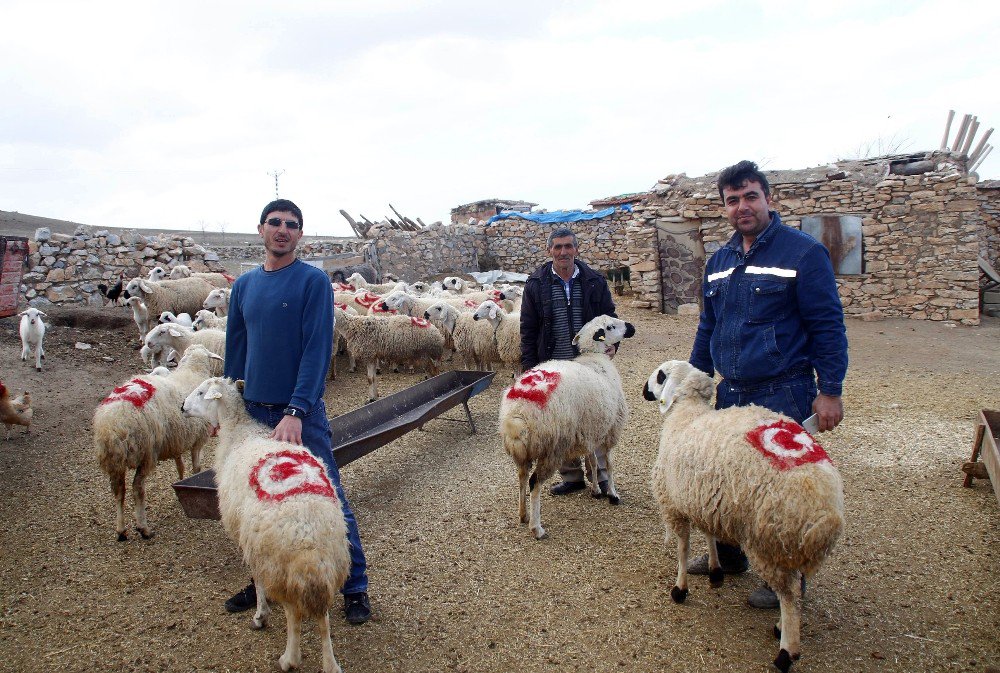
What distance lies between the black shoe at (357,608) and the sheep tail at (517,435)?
1442 mm

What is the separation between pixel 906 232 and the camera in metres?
12.9

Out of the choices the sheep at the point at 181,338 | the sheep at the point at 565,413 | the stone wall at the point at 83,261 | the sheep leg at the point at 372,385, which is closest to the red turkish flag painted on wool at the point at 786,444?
the sheep at the point at 565,413

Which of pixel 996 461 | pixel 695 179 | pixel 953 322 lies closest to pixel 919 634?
pixel 996 461

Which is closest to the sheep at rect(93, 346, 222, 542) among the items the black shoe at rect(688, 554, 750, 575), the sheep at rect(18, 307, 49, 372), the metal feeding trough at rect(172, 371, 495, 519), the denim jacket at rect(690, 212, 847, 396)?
Result: the metal feeding trough at rect(172, 371, 495, 519)

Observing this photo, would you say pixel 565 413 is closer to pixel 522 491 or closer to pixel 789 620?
pixel 522 491

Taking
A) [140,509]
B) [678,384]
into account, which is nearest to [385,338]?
[140,509]

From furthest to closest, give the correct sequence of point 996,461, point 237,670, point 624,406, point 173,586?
point 624,406 < point 996,461 < point 173,586 < point 237,670

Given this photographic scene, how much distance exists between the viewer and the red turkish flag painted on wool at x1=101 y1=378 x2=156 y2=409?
4712 mm

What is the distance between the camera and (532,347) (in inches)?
205

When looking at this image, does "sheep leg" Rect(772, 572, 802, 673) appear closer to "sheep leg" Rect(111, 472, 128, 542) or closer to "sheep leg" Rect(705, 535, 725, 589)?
"sheep leg" Rect(705, 535, 725, 589)

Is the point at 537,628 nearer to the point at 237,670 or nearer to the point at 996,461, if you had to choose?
the point at 237,670

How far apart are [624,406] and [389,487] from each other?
2.29 metres

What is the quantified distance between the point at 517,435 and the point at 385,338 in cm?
491

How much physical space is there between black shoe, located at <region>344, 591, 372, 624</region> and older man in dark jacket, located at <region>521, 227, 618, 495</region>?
2188 millimetres
